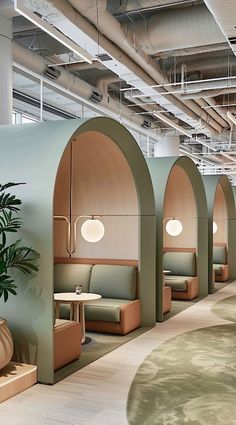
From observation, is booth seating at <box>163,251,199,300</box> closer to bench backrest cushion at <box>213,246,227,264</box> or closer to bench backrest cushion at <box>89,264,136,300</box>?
bench backrest cushion at <box>89,264,136,300</box>

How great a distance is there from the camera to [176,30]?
697 centimetres

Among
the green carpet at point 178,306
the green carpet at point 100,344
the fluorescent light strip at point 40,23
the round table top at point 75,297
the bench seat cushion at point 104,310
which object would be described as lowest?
the green carpet at point 100,344

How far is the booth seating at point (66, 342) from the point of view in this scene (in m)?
5.04

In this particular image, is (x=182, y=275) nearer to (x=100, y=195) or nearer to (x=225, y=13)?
(x=100, y=195)

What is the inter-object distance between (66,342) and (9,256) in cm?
126

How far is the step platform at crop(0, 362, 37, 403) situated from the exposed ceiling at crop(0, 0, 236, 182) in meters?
3.44

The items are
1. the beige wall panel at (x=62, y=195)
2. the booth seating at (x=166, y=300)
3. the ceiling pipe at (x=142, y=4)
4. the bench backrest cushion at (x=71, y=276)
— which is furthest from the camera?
the booth seating at (x=166, y=300)

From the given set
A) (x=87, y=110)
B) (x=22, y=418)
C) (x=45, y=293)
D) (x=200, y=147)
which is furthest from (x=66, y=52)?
(x=200, y=147)

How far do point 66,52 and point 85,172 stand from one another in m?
2.39

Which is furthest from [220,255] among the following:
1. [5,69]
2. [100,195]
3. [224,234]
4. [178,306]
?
[5,69]

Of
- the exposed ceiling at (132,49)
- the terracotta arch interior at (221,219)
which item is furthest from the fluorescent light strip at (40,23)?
the terracotta arch interior at (221,219)

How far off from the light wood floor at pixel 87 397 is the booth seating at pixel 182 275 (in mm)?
3414

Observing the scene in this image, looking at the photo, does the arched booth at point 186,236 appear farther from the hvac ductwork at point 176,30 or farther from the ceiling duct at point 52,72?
the ceiling duct at point 52,72

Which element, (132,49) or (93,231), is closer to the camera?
(93,231)
